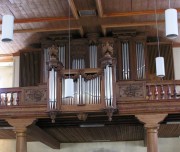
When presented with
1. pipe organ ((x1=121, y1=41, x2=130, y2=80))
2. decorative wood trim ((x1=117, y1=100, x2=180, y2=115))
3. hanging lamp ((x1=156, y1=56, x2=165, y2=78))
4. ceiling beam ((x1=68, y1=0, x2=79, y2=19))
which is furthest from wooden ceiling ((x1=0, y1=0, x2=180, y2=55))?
decorative wood trim ((x1=117, y1=100, x2=180, y2=115))

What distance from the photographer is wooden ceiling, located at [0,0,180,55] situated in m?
12.5

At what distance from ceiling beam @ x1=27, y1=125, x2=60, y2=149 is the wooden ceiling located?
3561 mm

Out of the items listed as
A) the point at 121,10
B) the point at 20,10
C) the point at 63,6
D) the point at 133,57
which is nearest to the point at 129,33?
the point at 133,57

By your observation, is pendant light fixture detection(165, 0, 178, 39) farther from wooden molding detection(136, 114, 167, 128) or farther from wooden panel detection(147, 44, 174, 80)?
wooden panel detection(147, 44, 174, 80)

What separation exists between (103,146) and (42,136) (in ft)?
11.1

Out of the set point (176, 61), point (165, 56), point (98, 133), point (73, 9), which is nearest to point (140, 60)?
point (165, 56)

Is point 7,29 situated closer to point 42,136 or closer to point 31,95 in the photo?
point 31,95

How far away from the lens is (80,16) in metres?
13.4

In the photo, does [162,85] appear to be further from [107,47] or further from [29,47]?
[29,47]

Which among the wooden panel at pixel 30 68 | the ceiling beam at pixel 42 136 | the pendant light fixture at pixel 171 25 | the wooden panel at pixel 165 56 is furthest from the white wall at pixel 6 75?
the pendant light fixture at pixel 171 25

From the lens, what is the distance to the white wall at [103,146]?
53.1 ft

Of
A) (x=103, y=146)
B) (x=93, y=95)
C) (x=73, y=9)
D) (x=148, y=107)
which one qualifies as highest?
(x=73, y=9)

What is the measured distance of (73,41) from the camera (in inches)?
590

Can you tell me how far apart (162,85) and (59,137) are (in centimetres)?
575
